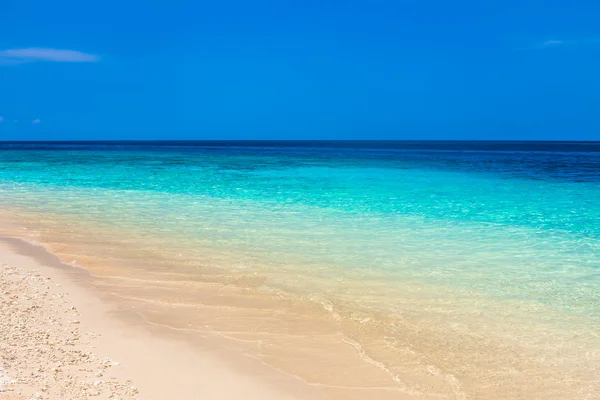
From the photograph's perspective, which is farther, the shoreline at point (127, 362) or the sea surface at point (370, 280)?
the sea surface at point (370, 280)

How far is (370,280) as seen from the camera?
6016 mm

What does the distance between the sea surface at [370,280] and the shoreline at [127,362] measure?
0.24 m

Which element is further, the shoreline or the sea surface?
the sea surface

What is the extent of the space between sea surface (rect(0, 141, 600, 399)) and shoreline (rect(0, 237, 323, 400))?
0.24 m

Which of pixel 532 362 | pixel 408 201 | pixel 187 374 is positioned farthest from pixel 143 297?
pixel 408 201

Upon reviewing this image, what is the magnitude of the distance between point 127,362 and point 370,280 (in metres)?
3.16

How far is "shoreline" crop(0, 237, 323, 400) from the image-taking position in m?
3.21

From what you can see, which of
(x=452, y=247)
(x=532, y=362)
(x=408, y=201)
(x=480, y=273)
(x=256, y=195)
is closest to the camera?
(x=532, y=362)

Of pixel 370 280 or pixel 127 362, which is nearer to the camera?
pixel 127 362

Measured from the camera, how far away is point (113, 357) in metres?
3.71

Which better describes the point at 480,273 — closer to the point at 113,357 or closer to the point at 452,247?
the point at 452,247

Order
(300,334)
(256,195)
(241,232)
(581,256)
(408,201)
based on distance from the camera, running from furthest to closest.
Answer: (256,195), (408,201), (241,232), (581,256), (300,334)

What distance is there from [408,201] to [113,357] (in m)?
10.4

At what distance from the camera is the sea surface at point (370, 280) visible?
12.4ft
